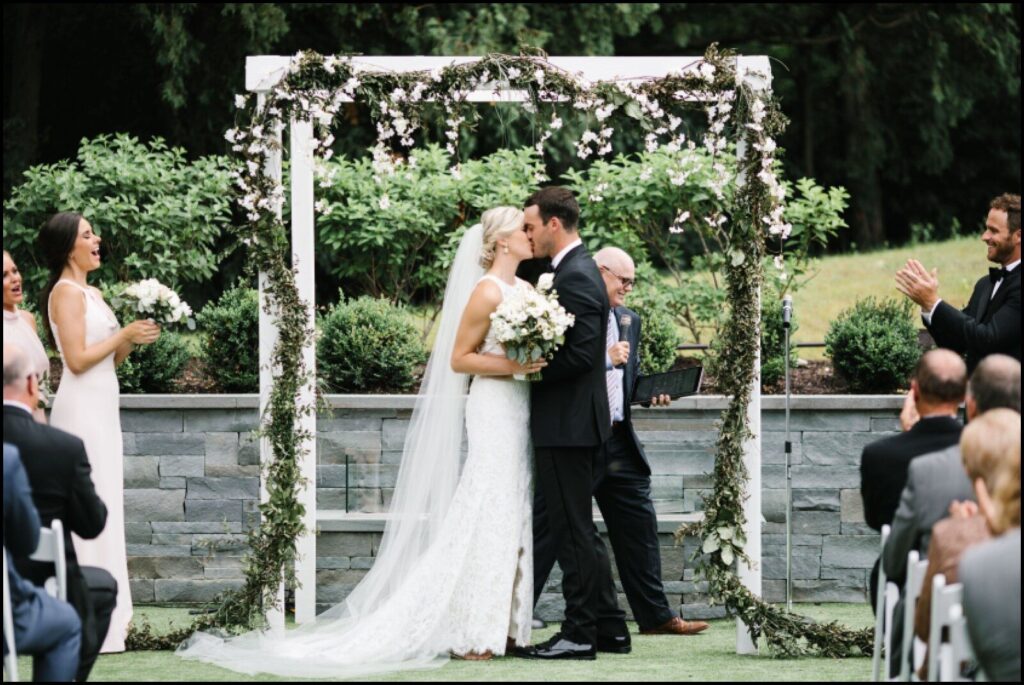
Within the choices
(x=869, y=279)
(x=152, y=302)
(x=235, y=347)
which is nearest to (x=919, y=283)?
(x=152, y=302)

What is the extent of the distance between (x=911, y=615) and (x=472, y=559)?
238 cm

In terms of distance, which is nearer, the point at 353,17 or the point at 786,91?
the point at 353,17

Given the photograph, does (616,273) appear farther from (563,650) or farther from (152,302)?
(152,302)

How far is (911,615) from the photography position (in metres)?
4.60

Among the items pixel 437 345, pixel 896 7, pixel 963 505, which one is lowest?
pixel 963 505

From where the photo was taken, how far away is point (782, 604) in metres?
8.12

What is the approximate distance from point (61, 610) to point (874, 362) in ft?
17.9

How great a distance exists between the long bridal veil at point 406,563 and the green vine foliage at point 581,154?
0.30 meters

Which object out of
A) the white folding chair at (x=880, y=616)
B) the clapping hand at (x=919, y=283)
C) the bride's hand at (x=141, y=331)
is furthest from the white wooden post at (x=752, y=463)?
the bride's hand at (x=141, y=331)

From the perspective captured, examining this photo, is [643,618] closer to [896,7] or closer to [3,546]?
[3,546]

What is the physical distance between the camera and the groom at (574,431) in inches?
247

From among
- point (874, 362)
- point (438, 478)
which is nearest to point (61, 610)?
point (438, 478)

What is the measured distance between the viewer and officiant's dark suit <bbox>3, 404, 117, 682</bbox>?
502 cm

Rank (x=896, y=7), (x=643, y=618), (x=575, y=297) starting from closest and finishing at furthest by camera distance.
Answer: (x=575, y=297) < (x=643, y=618) < (x=896, y=7)
